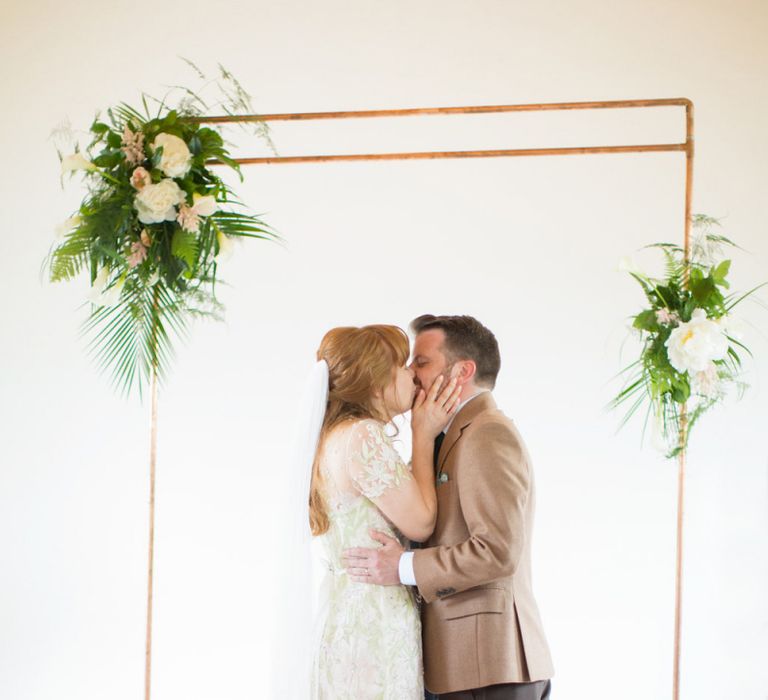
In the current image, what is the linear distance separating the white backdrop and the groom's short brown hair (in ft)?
3.14

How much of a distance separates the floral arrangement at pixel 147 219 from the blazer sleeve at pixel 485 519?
102 cm

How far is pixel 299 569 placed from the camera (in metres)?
2.62

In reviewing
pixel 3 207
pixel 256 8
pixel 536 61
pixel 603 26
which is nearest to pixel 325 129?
pixel 256 8

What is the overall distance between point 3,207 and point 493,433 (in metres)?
2.87

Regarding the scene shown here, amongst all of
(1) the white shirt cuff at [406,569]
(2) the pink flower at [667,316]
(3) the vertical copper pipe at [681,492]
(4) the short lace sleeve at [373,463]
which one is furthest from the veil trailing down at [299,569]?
(3) the vertical copper pipe at [681,492]

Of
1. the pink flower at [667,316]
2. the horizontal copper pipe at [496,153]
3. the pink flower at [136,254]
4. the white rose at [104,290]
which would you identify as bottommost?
the pink flower at [667,316]

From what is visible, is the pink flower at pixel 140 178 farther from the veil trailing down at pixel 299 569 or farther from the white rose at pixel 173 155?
the veil trailing down at pixel 299 569

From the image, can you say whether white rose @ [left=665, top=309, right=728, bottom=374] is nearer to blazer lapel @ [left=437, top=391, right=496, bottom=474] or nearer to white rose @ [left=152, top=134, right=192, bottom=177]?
blazer lapel @ [left=437, top=391, right=496, bottom=474]

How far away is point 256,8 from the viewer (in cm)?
405

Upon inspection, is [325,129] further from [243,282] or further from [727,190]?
[727,190]

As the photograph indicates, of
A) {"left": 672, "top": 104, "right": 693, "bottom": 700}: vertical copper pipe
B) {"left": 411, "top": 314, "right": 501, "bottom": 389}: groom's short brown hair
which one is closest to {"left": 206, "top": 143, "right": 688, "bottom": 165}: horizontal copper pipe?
{"left": 672, "top": 104, "right": 693, "bottom": 700}: vertical copper pipe

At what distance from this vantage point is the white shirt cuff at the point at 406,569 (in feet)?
8.20

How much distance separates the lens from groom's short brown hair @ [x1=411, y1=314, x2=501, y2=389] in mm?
2738

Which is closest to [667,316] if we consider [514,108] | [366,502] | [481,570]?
[514,108]
